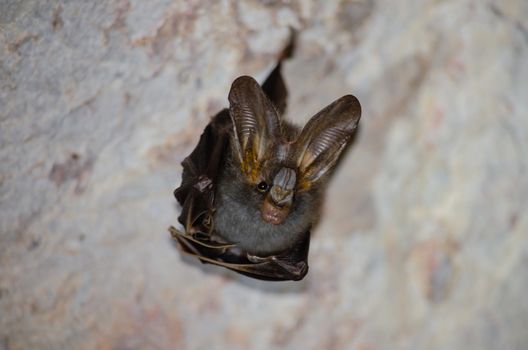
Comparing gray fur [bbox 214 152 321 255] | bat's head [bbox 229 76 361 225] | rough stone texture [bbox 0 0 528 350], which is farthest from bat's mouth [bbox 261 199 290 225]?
rough stone texture [bbox 0 0 528 350]

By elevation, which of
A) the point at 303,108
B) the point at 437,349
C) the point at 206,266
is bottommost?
the point at 437,349

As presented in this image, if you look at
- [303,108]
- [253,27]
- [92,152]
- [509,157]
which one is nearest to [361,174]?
[303,108]

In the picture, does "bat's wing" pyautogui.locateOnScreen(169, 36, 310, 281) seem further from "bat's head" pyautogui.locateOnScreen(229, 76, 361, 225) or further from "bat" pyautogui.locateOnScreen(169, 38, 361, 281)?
"bat's head" pyautogui.locateOnScreen(229, 76, 361, 225)

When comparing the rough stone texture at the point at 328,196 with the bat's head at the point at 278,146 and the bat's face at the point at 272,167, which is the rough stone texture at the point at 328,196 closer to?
the bat's face at the point at 272,167

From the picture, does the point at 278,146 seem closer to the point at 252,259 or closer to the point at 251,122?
the point at 251,122

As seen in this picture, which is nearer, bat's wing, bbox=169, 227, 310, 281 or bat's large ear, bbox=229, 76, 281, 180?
bat's large ear, bbox=229, 76, 281, 180

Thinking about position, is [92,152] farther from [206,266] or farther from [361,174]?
[361,174]

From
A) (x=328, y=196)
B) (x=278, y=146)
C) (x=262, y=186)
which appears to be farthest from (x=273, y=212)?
(x=328, y=196)
